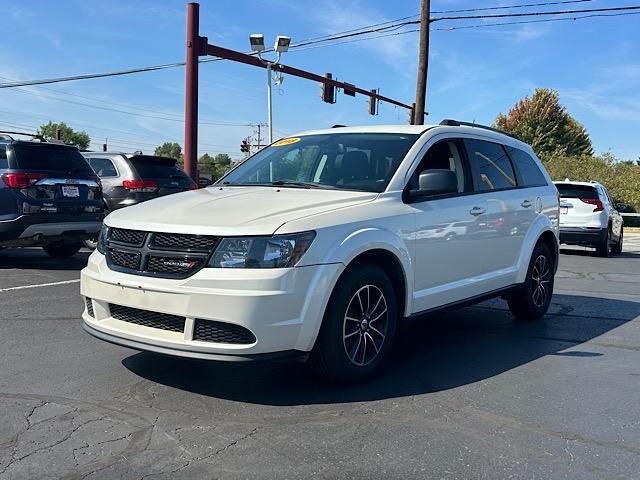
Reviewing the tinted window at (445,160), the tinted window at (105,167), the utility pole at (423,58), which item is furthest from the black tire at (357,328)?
the utility pole at (423,58)

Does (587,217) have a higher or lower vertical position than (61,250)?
higher

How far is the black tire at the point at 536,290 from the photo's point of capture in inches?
261

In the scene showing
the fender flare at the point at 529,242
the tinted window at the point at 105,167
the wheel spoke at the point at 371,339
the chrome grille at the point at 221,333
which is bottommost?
the wheel spoke at the point at 371,339

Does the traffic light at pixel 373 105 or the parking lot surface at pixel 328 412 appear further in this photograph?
the traffic light at pixel 373 105

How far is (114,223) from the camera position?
4414mm

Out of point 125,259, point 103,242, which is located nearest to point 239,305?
point 125,259

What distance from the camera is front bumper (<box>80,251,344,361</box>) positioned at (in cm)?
377

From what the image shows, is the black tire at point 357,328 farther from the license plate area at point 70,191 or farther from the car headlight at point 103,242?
the license plate area at point 70,191

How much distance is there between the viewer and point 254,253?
12.6ft

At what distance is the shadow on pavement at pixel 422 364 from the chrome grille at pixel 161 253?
23.1 inches

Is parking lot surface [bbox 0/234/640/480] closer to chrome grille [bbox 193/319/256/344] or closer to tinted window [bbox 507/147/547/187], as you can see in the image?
chrome grille [bbox 193/319/256/344]

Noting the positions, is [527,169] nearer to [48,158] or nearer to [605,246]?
[48,158]

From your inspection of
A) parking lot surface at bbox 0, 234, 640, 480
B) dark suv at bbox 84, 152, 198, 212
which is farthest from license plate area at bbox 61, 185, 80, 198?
Answer: parking lot surface at bbox 0, 234, 640, 480

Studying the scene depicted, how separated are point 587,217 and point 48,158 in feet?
38.0
